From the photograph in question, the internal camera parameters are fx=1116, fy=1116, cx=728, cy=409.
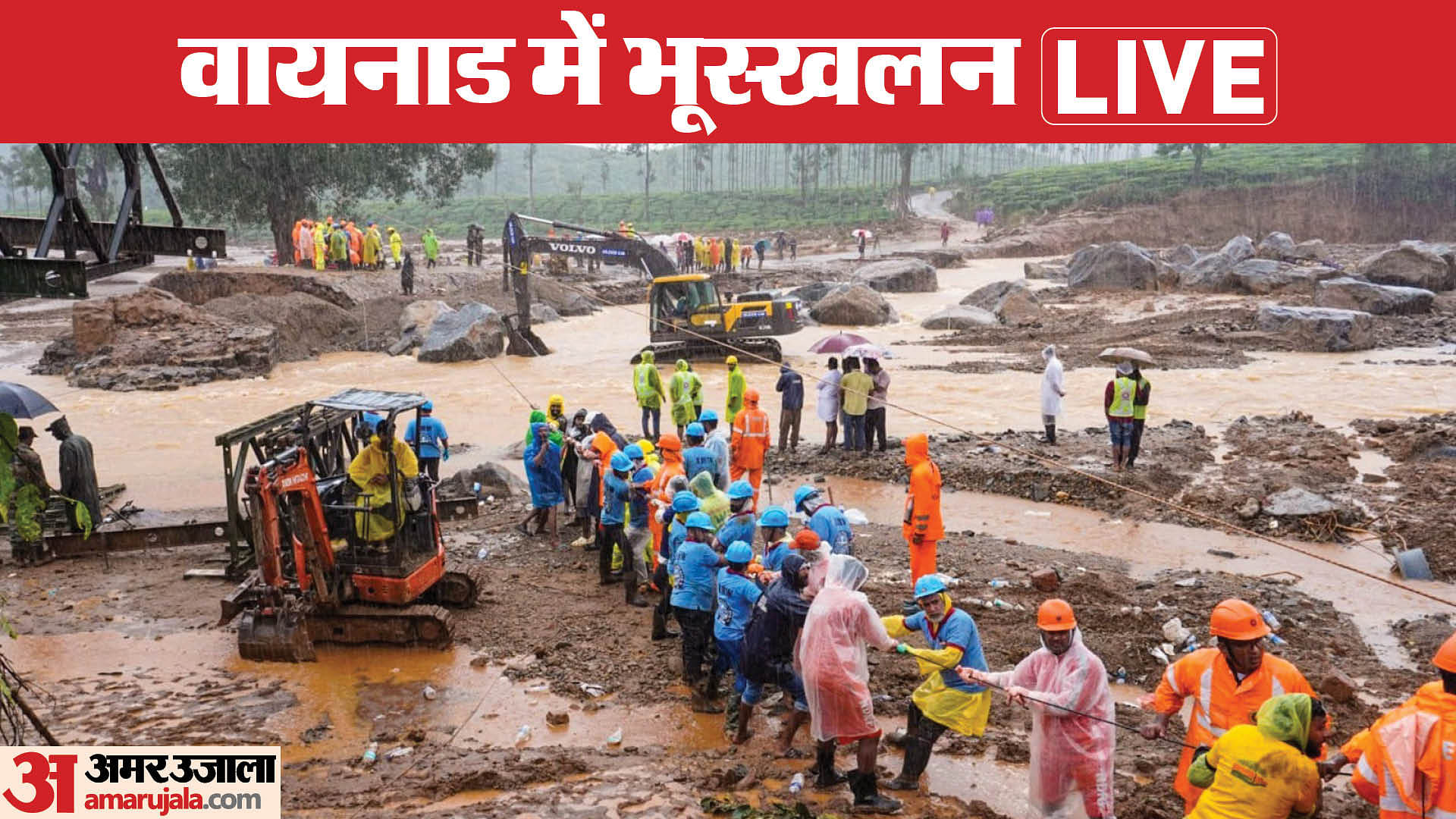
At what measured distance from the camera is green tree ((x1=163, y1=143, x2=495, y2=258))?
115ft

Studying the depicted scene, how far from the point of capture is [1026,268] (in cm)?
4247

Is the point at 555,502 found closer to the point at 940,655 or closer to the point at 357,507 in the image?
the point at 357,507

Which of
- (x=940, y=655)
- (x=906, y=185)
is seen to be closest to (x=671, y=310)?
(x=940, y=655)

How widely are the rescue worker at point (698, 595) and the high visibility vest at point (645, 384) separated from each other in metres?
8.10

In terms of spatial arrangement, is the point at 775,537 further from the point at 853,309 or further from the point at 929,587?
the point at 853,309

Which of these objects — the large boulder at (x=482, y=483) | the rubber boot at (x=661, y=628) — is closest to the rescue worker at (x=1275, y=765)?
the rubber boot at (x=661, y=628)

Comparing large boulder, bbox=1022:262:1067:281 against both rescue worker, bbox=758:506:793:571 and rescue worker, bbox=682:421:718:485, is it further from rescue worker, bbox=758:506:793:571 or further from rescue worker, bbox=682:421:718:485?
rescue worker, bbox=758:506:793:571

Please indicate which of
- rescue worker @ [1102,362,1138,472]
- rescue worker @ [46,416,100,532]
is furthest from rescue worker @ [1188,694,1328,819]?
rescue worker @ [46,416,100,532]

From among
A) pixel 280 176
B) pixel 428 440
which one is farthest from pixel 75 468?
pixel 280 176

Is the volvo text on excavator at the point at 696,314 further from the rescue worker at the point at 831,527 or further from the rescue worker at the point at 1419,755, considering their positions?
the rescue worker at the point at 1419,755

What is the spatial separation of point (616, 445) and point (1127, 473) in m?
6.27

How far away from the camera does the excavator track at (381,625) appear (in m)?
8.55

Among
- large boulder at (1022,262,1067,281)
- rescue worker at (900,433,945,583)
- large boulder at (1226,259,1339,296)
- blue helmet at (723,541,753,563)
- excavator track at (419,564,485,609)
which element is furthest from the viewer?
large boulder at (1022,262,1067,281)

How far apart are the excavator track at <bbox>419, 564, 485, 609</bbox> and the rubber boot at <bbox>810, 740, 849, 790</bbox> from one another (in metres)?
4.12
